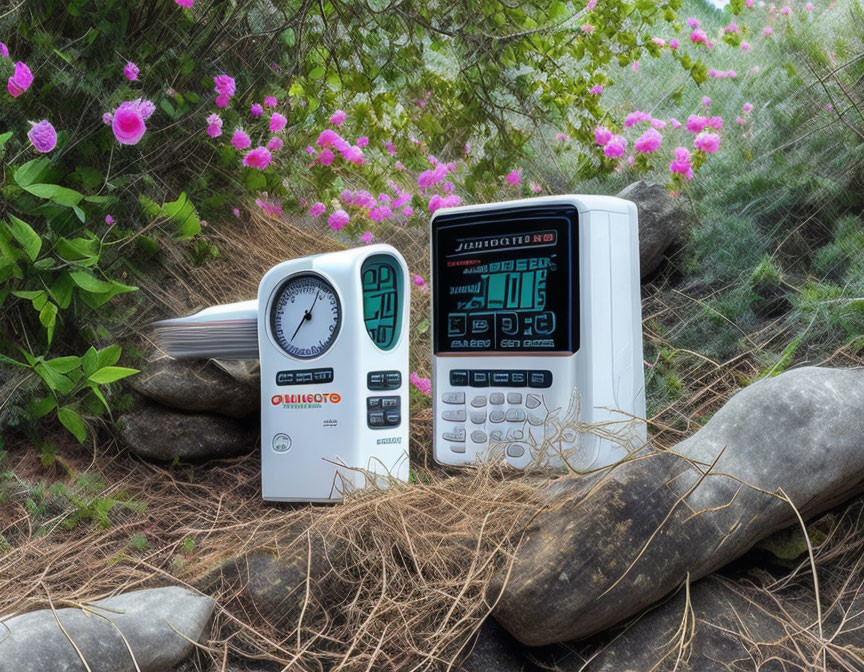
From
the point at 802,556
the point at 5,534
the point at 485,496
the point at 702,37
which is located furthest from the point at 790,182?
the point at 5,534

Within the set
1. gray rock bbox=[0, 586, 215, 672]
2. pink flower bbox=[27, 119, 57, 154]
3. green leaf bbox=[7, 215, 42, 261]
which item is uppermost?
pink flower bbox=[27, 119, 57, 154]

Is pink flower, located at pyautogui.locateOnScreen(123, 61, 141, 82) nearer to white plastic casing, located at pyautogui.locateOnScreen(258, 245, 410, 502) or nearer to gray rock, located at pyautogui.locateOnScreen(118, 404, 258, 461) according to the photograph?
white plastic casing, located at pyautogui.locateOnScreen(258, 245, 410, 502)

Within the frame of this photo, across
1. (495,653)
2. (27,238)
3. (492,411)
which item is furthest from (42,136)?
(495,653)

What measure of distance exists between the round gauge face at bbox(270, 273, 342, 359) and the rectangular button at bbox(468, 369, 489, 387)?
0.35 metres

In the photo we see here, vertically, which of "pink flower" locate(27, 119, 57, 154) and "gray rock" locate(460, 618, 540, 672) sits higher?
"pink flower" locate(27, 119, 57, 154)

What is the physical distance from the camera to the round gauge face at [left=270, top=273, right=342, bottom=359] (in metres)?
2.30

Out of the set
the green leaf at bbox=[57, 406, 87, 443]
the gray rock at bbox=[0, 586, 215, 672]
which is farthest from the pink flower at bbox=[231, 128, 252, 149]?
the gray rock at bbox=[0, 586, 215, 672]

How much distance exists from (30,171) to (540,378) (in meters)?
1.33

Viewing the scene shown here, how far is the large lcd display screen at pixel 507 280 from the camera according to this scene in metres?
2.23

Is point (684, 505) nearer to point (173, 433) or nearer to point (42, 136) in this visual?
point (173, 433)

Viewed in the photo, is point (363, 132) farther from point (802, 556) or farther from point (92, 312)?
point (802, 556)

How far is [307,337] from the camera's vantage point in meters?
2.33

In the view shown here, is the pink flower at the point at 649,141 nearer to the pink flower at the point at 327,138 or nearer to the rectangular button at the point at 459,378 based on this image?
the pink flower at the point at 327,138

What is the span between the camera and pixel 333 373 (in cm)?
228
